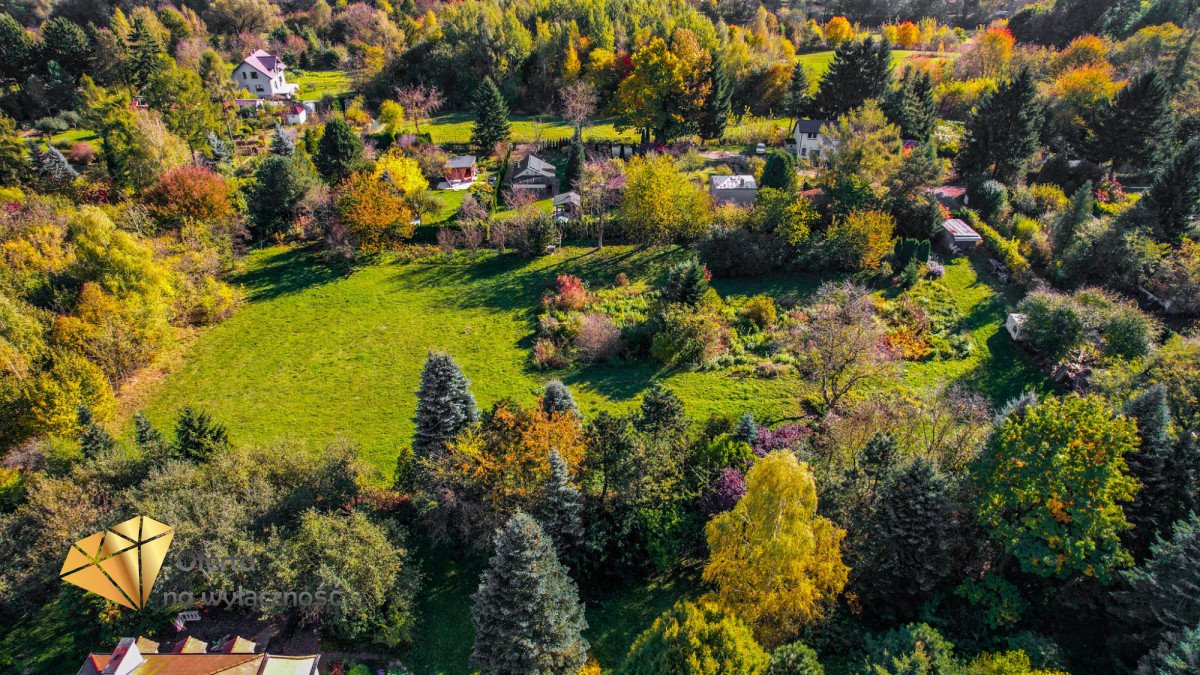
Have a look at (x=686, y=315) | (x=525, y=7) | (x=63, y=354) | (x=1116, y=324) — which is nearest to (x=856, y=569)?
(x=686, y=315)

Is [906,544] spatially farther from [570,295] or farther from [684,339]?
[570,295]

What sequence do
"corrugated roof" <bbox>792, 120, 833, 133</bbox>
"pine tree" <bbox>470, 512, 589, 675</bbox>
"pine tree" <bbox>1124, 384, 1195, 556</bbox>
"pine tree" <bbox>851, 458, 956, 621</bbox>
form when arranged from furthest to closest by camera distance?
1. "corrugated roof" <bbox>792, 120, 833, 133</bbox>
2. "pine tree" <bbox>851, 458, 956, 621</bbox>
3. "pine tree" <bbox>1124, 384, 1195, 556</bbox>
4. "pine tree" <bbox>470, 512, 589, 675</bbox>

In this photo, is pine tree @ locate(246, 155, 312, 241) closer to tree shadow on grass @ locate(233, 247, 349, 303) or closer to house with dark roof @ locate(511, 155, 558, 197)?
tree shadow on grass @ locate(233, 247, 349, 303)

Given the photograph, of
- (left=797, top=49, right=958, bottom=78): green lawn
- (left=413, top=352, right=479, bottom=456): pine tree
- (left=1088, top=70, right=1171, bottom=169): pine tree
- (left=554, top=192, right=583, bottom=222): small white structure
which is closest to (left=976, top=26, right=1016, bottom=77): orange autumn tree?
(left=797, top=49, right=958, bottom=78): green lawn

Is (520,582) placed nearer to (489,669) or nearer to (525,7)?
(489,669)

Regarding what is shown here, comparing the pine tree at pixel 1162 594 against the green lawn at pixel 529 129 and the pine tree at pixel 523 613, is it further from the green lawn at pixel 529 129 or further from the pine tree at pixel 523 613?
the green lawn at pixel 529 129

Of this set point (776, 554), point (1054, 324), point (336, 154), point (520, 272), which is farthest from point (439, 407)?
point (336, 154)

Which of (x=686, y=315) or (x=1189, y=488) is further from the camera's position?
(x=686, y=315)

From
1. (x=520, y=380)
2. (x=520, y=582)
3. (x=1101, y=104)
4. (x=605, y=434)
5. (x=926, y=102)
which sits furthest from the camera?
(x=926, y=102)
